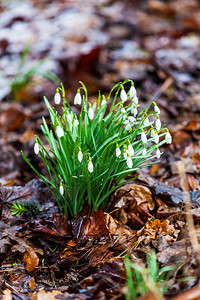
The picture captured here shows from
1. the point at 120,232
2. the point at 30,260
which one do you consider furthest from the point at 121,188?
the point at 30,260

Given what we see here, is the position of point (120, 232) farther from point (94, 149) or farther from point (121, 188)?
point (94, 149)

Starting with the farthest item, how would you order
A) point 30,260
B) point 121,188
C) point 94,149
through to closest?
point 121,188 < point 94,149 < point 30,260

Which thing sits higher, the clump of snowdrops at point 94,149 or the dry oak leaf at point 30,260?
the clump of snowdrops at point 94,149

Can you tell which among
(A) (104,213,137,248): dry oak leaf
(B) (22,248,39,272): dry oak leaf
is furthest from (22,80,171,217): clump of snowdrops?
(B) (22,248,39,272): dry oak leaf

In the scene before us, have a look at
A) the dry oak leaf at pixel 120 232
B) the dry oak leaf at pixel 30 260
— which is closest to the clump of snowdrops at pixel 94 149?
the dry oak leaf at pixel 120 232

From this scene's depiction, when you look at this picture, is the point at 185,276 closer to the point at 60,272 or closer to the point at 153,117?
the point at 60,272

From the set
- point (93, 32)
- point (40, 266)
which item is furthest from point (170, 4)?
point (40, 266)

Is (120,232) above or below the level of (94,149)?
below

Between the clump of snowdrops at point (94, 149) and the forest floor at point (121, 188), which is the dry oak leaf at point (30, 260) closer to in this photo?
the forest floor at point (121, 188)

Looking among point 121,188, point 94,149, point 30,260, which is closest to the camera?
point 30,260
